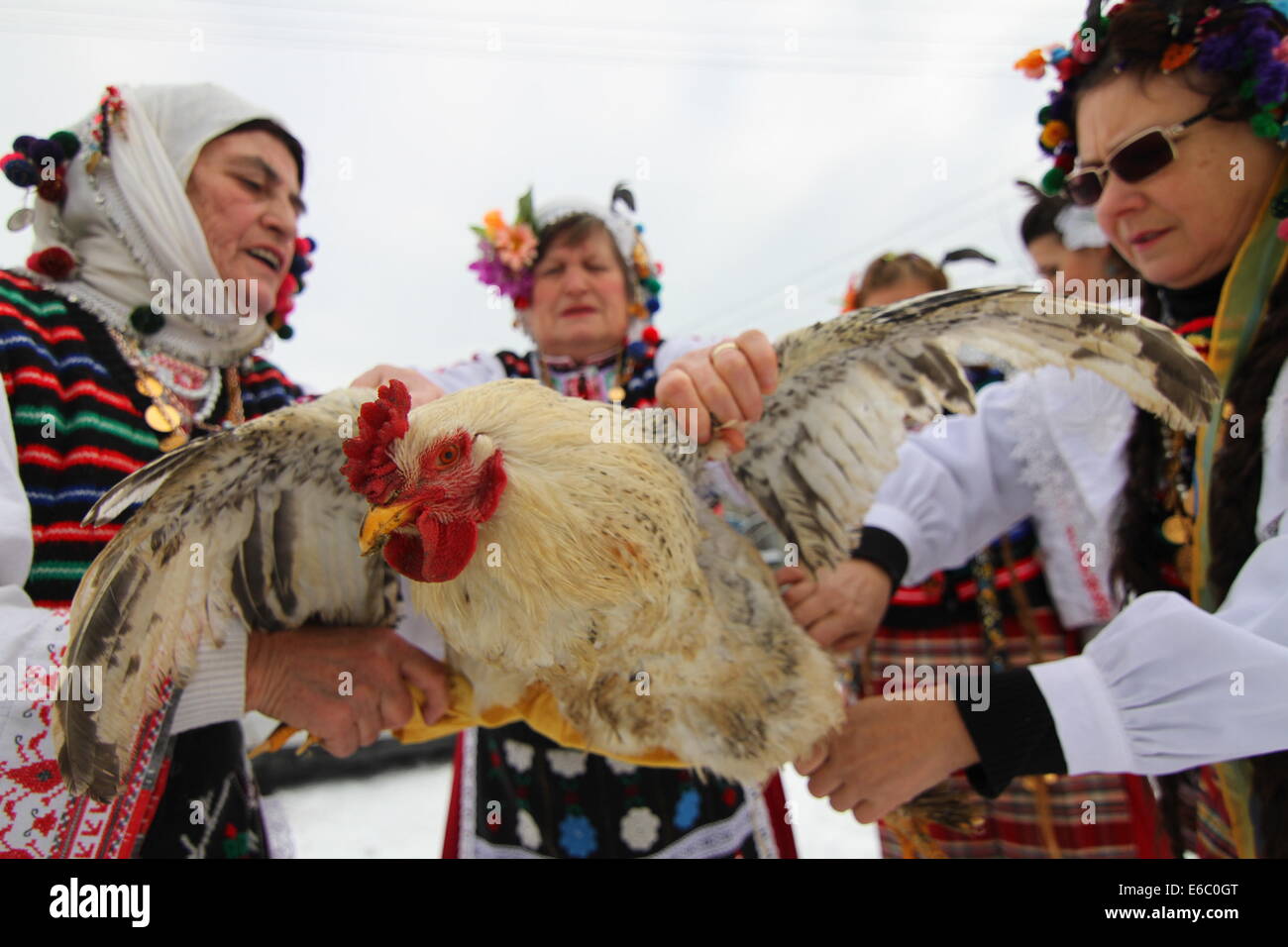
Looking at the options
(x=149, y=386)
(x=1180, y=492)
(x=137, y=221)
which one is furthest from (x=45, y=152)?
(x=1180, y=492)

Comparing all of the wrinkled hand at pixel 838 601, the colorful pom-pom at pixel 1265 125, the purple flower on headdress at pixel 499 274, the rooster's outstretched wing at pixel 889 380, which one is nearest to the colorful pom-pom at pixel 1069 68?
the colorful pom-pom at pixel 1265 125

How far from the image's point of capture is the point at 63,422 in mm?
1337

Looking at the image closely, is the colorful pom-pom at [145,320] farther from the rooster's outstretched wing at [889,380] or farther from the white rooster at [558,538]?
the rooster's outstretched wing at [889,380]

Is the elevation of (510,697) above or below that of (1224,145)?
below

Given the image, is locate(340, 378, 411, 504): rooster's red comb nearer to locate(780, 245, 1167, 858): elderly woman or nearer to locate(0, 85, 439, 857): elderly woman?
locate(0, 85, 439, 857): elderly woman

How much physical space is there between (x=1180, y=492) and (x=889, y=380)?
2.86 feet

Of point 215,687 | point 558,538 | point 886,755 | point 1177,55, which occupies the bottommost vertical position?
point 886,755

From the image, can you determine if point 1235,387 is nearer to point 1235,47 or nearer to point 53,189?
point 1235,47

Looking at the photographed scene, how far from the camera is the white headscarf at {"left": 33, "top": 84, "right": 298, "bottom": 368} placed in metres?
1.59

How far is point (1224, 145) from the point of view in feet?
4.69

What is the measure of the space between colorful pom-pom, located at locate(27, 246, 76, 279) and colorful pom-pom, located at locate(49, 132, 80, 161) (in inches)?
10.4

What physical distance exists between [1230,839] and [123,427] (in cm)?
270
